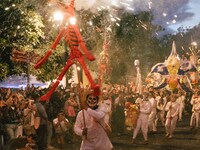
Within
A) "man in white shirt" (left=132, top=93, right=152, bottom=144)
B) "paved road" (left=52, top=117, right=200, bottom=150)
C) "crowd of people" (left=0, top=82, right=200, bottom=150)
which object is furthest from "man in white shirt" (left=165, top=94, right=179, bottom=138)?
"man in white shirt" (left=132, top=93, right=152, bottom=144)

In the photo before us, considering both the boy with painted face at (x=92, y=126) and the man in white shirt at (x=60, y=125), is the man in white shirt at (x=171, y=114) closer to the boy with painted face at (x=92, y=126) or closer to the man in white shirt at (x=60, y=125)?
the man in white shirt at (x=60, y=125)

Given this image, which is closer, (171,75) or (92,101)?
(92,101)

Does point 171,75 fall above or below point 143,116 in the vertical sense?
above

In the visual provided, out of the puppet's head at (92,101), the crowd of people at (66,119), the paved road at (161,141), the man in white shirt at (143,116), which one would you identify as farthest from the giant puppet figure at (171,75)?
the puppet's head at (92,101)

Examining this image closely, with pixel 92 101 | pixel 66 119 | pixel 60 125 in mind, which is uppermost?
pixel 92 101

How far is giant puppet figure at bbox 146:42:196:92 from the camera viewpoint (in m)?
25.6

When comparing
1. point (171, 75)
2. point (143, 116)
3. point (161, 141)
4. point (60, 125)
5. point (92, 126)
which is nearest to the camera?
point (92, 126)

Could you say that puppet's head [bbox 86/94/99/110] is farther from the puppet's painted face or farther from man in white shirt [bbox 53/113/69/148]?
man in white shirt [bbox 53/113/69/148]

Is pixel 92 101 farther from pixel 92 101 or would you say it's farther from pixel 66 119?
pixel 66 119

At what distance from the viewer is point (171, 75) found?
26359mm

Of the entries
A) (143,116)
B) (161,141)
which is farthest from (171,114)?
(143,116)

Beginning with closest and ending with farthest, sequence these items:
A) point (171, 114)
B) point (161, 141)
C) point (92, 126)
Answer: point (92, 126) → point (161, 141) → point (171, 114)

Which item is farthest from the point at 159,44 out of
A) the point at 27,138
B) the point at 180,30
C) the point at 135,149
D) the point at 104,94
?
the point at 27,138

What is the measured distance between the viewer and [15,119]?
10.7 metres
